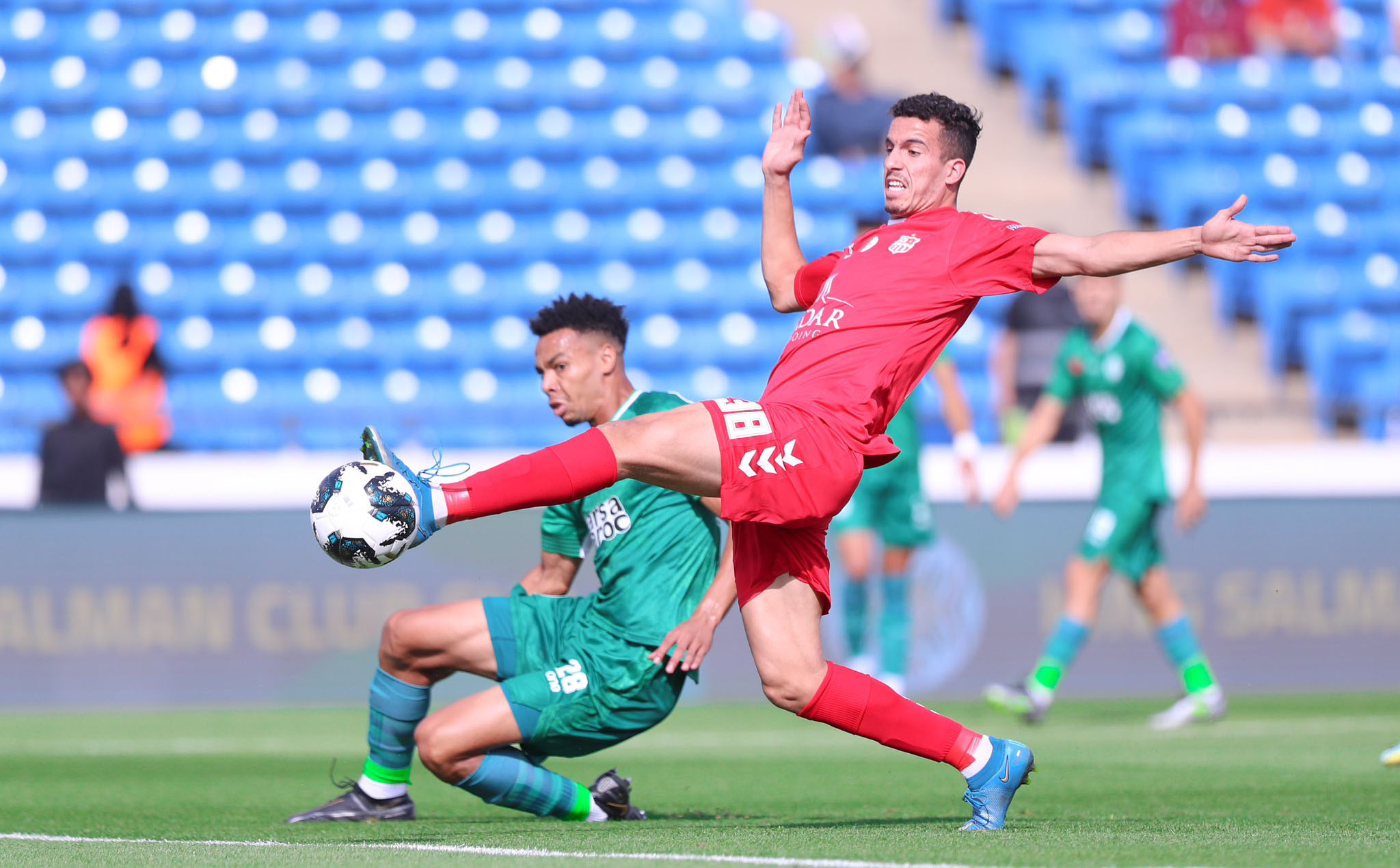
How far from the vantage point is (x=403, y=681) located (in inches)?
212

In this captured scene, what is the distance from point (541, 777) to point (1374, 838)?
7.60ft

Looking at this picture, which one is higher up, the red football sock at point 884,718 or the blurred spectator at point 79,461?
the blurred spectator at point 79,461

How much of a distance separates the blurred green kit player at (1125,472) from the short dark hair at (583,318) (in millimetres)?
3885

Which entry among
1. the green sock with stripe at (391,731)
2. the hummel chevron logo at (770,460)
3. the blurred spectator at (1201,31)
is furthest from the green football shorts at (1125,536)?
the blurred spectator at (1201,31)

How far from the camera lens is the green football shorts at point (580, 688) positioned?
5.24m

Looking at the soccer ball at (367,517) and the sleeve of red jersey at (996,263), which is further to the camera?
the sleeve of red jersey at (996,263)

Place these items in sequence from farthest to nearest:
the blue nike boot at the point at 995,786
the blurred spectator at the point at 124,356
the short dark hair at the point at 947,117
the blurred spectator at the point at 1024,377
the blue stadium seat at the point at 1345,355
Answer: the blue stadium seat at the point at 1345,355
the blurred spectator at the point at 124,356
the blurred spectator at the point at 1024,377
the short dark hair at the point at 947,117
the blue nike boot at the point at 995,786

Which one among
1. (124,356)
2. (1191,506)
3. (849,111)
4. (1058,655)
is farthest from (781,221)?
(849,111)

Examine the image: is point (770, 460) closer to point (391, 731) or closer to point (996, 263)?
point (996, 263)

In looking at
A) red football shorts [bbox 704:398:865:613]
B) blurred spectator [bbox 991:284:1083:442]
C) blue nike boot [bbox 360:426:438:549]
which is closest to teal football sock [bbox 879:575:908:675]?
blurred spectator [bbox 991:284:1083:442]

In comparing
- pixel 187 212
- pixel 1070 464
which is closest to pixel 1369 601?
pixel 1070 464

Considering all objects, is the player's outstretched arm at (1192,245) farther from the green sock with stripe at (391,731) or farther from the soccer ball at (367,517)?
the green sock with stripe at (391,731)

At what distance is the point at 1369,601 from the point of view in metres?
10.9

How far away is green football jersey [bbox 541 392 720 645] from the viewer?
536 cm
